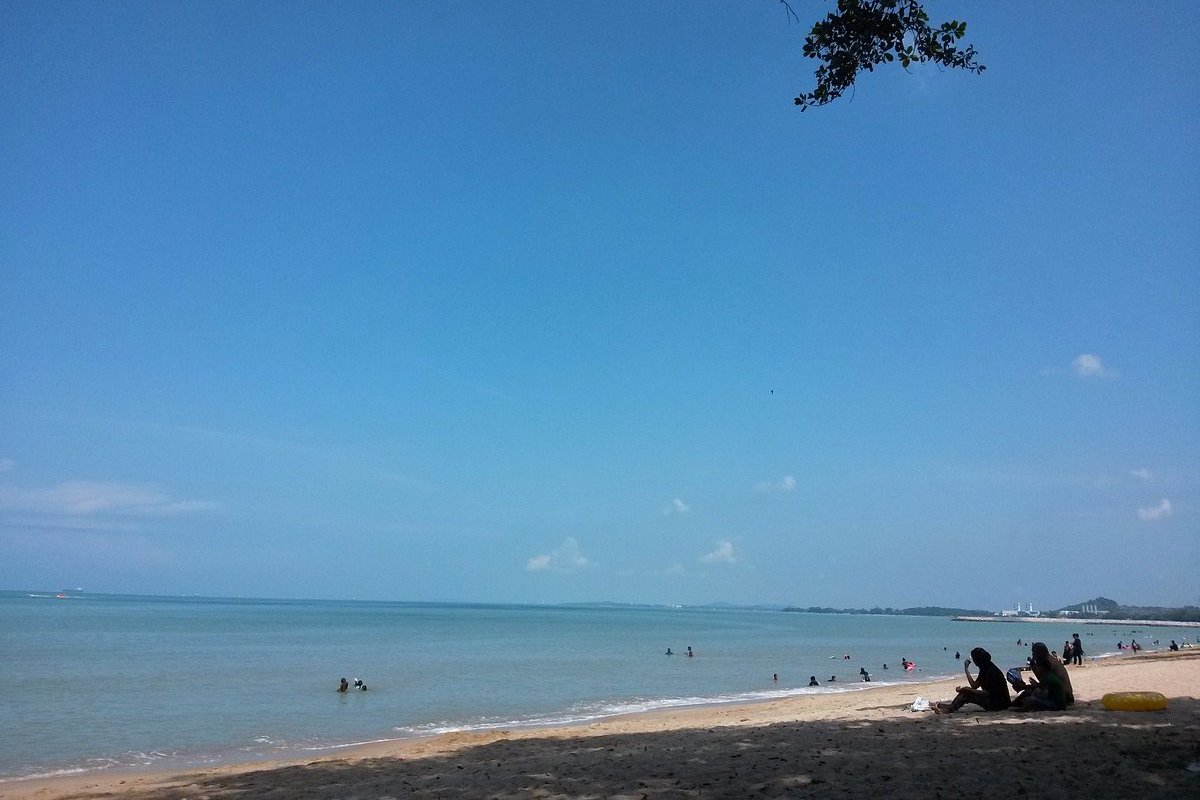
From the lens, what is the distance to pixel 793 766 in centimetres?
763

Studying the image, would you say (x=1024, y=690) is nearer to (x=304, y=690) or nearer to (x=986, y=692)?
(x=986, y=692)

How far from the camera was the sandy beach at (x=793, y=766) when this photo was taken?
21.3 feet

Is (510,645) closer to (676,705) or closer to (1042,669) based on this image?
(676,705)

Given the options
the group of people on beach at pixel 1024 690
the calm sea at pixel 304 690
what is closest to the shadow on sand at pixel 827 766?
the group of people on beach at pixel 1024 690

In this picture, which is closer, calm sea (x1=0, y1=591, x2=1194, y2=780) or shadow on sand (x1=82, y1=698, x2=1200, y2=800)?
shadow on sand (x1=82, y1=698, x2=1200, y2=800)

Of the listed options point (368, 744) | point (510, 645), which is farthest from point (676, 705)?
point (510, 645)

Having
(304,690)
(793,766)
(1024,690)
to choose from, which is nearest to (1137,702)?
(1024,690)

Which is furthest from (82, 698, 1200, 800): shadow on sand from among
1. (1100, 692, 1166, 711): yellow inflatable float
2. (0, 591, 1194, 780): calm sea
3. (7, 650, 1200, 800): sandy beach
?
(0, 591, 1194, 780): calm sea

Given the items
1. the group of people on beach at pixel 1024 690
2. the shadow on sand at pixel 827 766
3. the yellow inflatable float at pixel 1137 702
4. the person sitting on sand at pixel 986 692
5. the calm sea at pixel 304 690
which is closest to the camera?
the shadow on sand at pixel 827 766

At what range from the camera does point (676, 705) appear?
23938 millimetres

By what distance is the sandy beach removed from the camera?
21.3 ft

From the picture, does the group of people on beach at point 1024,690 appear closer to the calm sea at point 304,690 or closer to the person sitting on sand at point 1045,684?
the person sitting on sand at point 1045,684

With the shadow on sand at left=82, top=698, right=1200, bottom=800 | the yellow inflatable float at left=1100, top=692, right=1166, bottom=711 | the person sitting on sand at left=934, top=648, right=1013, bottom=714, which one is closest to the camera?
the shadow on sand at left=82, top=698, right=1200, bottom=800

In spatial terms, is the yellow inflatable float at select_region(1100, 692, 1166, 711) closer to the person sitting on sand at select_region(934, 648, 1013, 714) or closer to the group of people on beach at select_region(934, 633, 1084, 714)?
the group of people on beach at select_region(934, 633, 1084, 714)
